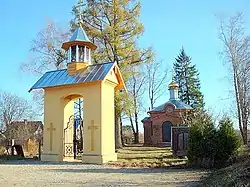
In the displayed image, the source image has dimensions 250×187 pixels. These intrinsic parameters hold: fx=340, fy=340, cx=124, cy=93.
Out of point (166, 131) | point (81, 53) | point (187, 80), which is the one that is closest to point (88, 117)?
point (81, 53)

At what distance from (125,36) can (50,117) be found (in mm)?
10888

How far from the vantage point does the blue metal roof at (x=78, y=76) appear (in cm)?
1702

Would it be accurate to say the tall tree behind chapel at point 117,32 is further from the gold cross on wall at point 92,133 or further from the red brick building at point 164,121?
the red brick building at point 164,121

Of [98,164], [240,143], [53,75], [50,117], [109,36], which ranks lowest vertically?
[98,164]

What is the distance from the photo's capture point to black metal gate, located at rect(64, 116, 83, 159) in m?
18.6

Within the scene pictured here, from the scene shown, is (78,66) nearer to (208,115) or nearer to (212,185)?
(208,115)

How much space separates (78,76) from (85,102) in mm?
1497

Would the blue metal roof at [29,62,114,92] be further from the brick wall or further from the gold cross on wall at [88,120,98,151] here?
the brick wall

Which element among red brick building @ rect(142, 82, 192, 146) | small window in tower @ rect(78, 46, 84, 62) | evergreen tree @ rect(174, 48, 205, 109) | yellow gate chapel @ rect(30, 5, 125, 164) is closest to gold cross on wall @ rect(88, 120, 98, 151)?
yellow gate chapel @ rect(30, 5, 125, 164)

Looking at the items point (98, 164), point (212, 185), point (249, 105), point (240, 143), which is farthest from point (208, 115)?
point (249, 105)

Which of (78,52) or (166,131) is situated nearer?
(78,52)

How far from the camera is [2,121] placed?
39.1m

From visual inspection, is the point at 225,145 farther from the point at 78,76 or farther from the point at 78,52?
the point at 78,52

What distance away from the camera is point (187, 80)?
2251 inches
